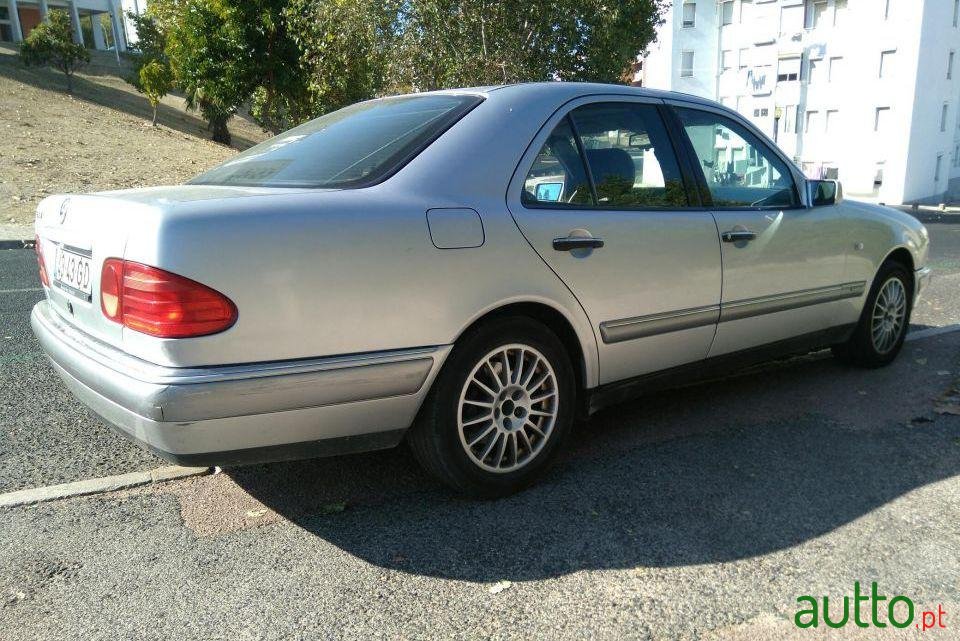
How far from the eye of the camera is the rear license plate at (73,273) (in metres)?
2.88

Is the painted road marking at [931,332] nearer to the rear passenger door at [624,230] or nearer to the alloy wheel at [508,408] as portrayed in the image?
the rear passenger door at [624,230]

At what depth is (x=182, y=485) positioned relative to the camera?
3.45 meters

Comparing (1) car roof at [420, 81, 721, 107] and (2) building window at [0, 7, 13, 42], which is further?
(2) building window at [0, 7, 13, 42]

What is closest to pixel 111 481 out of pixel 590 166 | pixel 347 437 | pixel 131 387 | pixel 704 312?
pixel 131 387

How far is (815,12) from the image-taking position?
45344 millimetres

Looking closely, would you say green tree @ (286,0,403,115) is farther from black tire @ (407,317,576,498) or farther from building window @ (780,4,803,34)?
building window @ (780,4,803,34)

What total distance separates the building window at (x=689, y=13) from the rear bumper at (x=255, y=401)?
54.6m

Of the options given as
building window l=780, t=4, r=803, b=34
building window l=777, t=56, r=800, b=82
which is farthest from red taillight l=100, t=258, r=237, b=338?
building window l=780, t=4, r=803, b=34

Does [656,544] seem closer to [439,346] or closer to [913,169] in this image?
[439,346]

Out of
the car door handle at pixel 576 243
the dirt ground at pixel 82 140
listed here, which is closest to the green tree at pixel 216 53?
the dirt ground at pixel 82 140

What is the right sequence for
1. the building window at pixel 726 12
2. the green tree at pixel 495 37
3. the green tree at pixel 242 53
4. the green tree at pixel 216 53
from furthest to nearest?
the building window at pixel 726 12, the green tree at pixel 216 53, the green tree at pixel 242 53, the green tree at pixel 495 37

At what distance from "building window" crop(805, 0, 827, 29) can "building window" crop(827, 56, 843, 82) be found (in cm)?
231

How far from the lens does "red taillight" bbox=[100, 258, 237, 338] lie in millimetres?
2518

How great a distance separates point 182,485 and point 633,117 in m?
2.67
